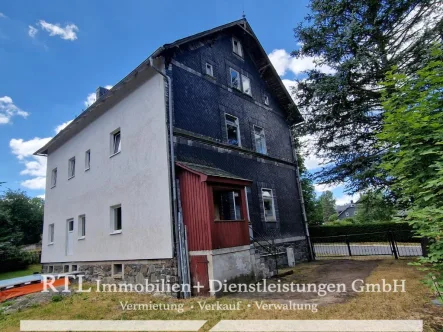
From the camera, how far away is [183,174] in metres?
8.49

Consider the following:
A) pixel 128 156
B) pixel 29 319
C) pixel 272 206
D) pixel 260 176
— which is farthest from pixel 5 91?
pixel 272 206

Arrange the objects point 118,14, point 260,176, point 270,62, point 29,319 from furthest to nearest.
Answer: point 270,62 < point 260,176 < point 118,14 < point 29,319

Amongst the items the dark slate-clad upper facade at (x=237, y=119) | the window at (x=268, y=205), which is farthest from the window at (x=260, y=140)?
the window at (x=268, y=205)

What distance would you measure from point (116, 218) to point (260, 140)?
7.82 metres

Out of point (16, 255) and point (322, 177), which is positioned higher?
point (322, 177)

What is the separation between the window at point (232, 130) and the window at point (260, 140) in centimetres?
150

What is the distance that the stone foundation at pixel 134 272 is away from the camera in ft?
26.1

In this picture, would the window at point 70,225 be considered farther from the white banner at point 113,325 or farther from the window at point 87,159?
the white banner at point 113,325

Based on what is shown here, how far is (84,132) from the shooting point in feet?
43.6

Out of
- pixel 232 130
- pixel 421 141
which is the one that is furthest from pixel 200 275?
pixel 232 130

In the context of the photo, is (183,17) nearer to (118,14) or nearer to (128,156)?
(118,14)

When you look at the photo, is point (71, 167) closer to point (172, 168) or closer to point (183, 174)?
point (172, 168)

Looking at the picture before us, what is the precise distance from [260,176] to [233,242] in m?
5.01

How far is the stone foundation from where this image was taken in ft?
26.1
